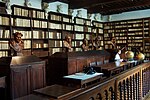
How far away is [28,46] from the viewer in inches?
213

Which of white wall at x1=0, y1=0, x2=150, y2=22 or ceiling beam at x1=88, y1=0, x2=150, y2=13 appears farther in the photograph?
ceiling beam at x1=88, y1=0, x2=150, y2=13

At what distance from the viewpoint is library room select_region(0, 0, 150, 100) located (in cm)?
195

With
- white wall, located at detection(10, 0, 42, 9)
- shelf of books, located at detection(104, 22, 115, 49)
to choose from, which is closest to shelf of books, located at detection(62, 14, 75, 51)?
white wall, located at detection(10, 0, 42, 9)

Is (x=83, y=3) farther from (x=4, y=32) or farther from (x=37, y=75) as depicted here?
(x=37, y=75)

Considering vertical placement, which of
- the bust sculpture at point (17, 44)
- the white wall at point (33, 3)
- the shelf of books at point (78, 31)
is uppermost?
the white wall at point (33, 3)

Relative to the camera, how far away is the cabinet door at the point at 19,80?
6.57 feet

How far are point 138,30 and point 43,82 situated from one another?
7.06m

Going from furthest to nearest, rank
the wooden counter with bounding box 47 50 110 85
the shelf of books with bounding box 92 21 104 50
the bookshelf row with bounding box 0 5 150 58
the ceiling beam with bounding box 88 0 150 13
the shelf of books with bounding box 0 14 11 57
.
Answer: the shelf of books with bounding box 92 21 104 50, the ceiling beam with bounding box 88 0 150 13, the bookshelf row with bounding box 0 5 150 58, the shelf of books with bounding box 0 14 11 57, the wooden counter with bounding box 47 50 110 85

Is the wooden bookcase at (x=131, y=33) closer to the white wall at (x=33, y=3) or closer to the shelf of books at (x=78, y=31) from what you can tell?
the shelf of books at (x=78, y=31)

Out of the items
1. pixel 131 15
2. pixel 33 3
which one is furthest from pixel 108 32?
pixel 33 3

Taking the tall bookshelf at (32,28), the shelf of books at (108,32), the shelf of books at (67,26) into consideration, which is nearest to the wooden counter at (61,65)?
the tall bookshelf at (32,28)

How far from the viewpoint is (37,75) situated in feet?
7.71

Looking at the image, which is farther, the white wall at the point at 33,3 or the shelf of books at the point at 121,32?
the shelf of books at the point at 121,32

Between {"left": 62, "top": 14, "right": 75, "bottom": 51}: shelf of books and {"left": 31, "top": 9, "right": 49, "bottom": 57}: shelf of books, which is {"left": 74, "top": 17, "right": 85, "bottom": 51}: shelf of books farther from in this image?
{"left": 31, "top": 9, "right": 49, "bottom": 57}: shelf of books
